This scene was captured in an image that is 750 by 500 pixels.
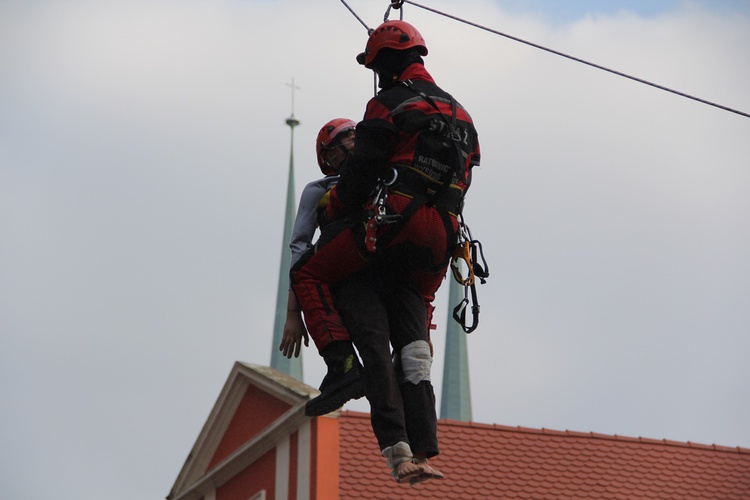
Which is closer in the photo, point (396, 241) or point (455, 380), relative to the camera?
point (396, 241)

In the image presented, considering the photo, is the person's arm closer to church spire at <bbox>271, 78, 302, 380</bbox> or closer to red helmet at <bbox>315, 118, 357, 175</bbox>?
red helmet at <bbox>315, 118, 357, 175</bbox>

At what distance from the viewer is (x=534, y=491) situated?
22.1 m

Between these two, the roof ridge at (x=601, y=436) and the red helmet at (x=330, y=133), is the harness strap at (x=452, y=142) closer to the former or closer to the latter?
the red helmet at (x=330, y=133)

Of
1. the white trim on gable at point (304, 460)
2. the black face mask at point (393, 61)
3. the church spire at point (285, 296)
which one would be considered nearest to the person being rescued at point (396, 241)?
the black face mask at point (393, 61)

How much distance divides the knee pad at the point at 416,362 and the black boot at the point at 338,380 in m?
0.24

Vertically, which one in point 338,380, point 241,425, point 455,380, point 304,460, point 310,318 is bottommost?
point 338,380

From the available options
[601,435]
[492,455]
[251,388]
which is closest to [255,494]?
[251,388]

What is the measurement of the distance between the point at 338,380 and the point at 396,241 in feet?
2.60

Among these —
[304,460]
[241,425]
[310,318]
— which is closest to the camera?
[310,318]

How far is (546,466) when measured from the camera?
22.5 m

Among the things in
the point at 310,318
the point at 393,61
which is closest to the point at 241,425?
the point at 310,318

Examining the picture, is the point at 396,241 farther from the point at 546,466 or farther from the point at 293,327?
the point at 546,466

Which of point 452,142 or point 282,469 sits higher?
point 282,469

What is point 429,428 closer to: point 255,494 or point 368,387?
point 368,387
